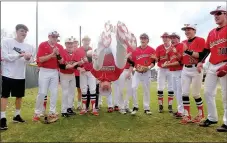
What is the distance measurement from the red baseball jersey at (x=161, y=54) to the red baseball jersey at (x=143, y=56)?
1.84 feet

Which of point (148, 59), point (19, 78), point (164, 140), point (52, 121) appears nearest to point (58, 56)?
point (19, 78)

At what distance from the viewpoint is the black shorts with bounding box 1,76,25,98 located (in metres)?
7.23

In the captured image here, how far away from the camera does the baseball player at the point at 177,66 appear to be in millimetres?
8750

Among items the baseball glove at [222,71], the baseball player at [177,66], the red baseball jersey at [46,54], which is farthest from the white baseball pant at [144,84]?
the baseball glove at [222,71]

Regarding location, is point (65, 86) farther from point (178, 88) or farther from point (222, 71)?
point (222, 71)

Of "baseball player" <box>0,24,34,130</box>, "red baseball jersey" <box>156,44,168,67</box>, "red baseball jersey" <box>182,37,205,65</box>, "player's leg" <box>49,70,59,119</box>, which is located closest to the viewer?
"baseball player" <box>0,24,34,130</box>

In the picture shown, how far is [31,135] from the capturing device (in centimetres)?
650

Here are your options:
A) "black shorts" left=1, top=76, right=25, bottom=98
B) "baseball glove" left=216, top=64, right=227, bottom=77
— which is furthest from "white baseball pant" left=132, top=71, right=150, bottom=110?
"black shorts" left=1, top=76, right=25, bottom=98

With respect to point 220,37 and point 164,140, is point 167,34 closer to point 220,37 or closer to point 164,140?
point 220,37

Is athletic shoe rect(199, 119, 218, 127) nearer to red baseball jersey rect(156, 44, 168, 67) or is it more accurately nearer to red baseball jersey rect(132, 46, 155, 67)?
red baseball jersey rect(132, 46, 155, 67)

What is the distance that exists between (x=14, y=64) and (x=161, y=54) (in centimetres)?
539

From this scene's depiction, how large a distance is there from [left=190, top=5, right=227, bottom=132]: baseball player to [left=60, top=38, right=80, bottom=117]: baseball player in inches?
167

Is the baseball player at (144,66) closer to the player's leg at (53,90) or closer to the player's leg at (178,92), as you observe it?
the player's leg at (178,92)

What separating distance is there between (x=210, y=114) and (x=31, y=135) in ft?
15.8
